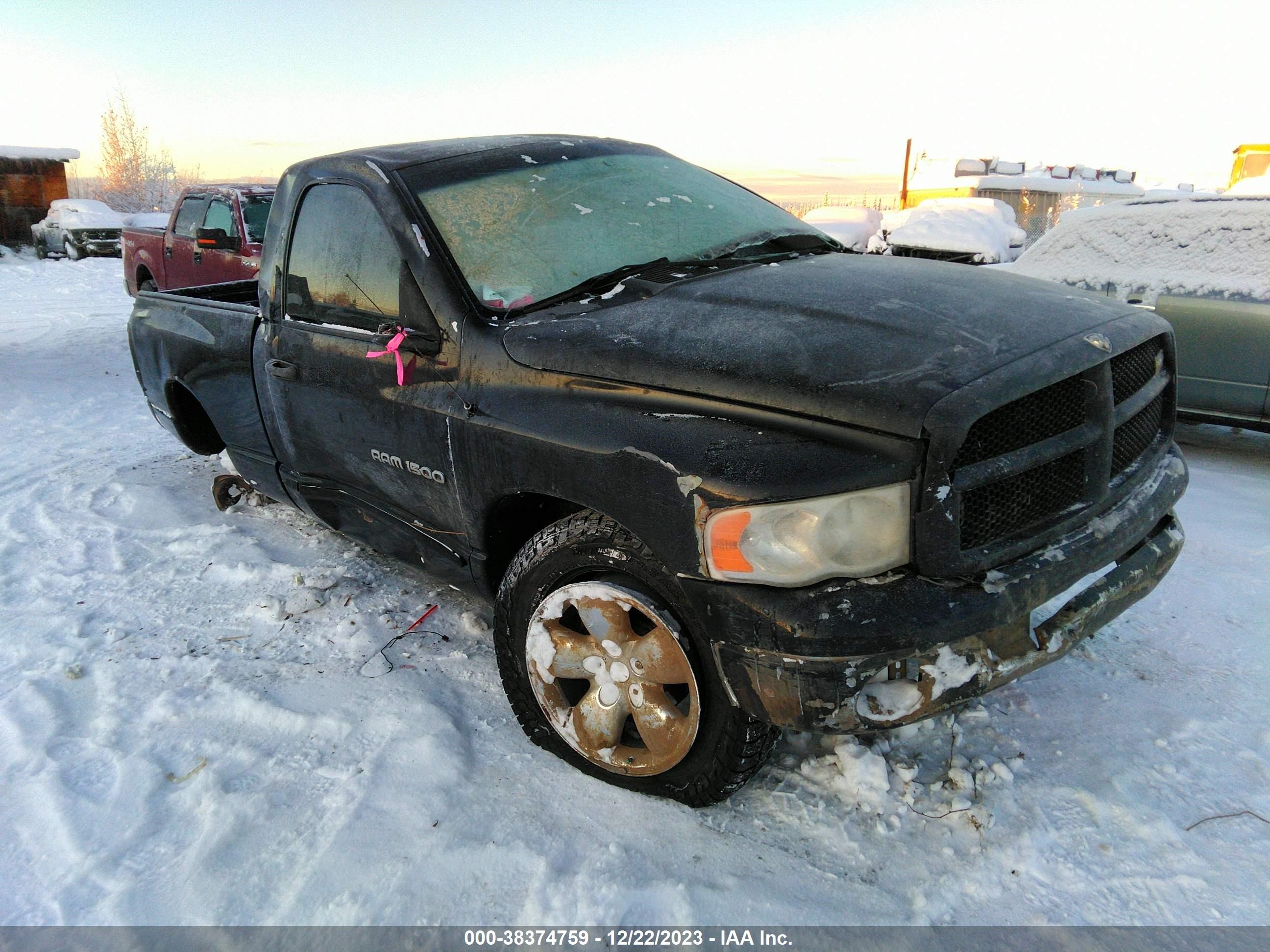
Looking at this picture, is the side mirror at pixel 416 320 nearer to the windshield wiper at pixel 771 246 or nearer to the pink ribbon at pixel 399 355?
the pink ribbon at pixel 399 355

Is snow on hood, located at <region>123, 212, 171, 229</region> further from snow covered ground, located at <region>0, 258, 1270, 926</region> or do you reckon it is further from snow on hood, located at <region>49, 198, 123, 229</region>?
snow covered ground, located at <region>0, 258, 1270, 926</region>

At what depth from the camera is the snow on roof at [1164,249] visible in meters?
4.91

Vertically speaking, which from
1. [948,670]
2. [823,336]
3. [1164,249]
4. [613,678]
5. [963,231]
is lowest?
[613,678]

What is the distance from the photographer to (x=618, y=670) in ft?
7.07

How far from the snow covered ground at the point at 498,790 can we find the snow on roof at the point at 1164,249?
2.30 m

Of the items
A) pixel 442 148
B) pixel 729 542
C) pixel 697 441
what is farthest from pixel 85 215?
pixel 729 542

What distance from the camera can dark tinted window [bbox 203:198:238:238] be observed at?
849cm

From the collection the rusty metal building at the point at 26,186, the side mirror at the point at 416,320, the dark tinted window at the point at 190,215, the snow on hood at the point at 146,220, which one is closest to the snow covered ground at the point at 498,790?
the side mirror at the point at 416,320

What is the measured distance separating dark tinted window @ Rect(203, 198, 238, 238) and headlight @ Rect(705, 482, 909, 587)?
8291mm

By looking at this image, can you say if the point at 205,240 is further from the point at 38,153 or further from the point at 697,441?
the point at 38,153

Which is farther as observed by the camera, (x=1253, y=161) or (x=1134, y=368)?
(x=1253, y=161)

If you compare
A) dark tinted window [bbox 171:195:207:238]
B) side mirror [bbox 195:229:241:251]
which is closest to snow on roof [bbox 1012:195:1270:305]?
side mirror [bbox 195:229:241:251]

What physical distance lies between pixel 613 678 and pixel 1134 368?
1.75m

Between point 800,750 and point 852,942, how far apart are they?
2.11ft
